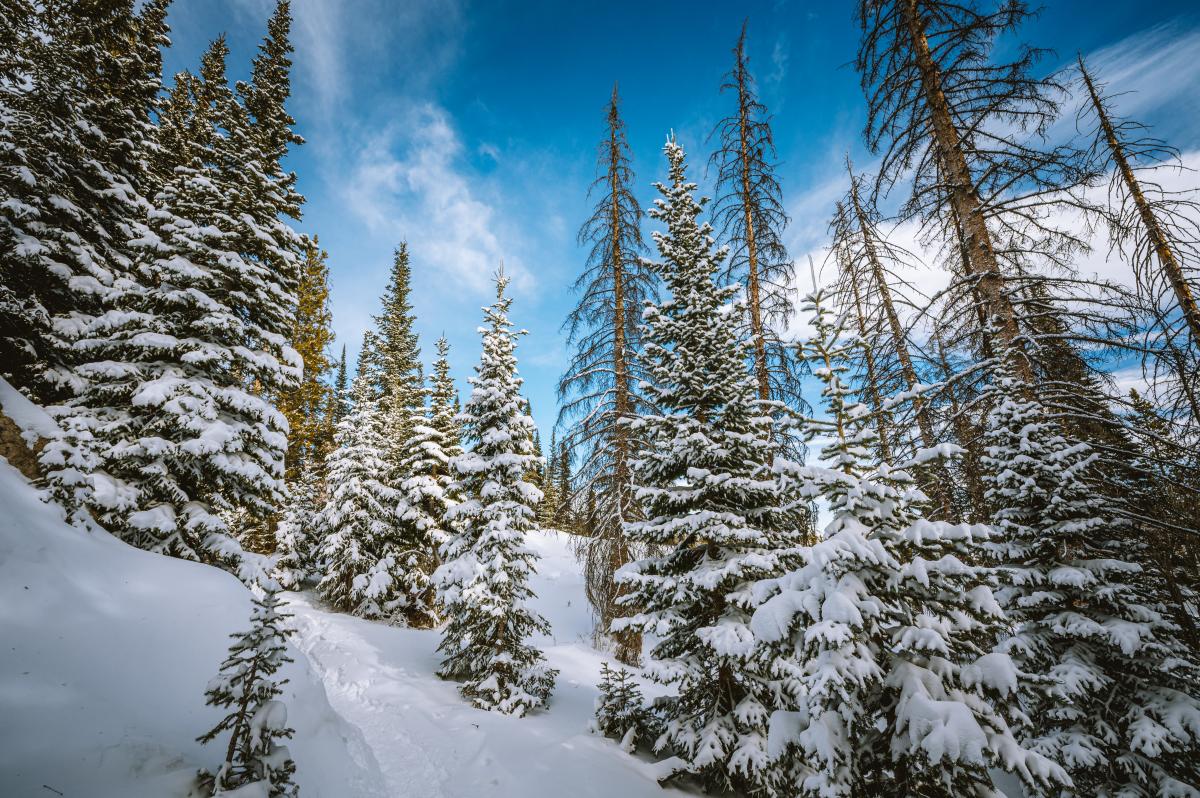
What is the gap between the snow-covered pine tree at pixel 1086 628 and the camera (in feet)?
22.7

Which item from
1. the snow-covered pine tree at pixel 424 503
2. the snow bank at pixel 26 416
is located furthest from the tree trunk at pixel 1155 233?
the snow-covered pine tree at pixel 424 503

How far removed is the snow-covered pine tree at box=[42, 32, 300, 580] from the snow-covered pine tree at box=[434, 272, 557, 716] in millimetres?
4722

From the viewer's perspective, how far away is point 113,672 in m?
4.82

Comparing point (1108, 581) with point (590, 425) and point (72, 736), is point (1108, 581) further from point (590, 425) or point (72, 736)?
point (72, 736)

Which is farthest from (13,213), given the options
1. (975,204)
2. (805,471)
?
(975,204)

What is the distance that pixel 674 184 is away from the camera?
1164cm

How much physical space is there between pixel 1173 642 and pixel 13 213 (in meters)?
25.2

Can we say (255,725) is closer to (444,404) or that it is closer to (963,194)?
(963,194)

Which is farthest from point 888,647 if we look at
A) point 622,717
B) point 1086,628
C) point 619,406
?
point 619,406

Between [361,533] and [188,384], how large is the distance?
43.9ft

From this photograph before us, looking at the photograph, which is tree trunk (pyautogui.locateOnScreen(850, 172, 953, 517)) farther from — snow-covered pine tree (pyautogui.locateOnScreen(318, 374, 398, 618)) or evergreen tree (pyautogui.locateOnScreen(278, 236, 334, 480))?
evergreen tree (pyautogui.locateOnScreen(278, 236, 334, 480))

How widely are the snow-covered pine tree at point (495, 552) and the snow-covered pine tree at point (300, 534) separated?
49.9 ft

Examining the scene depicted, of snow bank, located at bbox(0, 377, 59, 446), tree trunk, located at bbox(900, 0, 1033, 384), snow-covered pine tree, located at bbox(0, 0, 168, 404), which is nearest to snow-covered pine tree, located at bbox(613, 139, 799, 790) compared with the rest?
tree trunk, located at bbox(900, 0, 1033, 384)

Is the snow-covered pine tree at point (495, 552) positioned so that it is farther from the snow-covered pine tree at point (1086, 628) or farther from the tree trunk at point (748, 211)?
the snow-covered pine tree at point (1086, 628)
